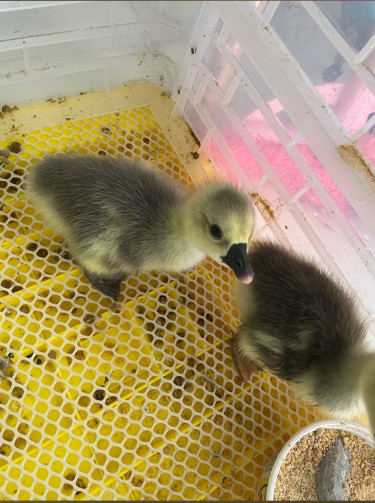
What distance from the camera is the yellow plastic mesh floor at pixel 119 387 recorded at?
103 cm

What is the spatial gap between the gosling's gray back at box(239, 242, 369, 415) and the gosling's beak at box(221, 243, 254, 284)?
0.13m

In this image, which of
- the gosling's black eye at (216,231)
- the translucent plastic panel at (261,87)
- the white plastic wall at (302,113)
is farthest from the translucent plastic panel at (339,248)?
the gosling's black eye at (216,231)

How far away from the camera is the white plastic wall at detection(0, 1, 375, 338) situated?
3.09 ft

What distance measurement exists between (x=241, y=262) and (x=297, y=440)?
0.40m

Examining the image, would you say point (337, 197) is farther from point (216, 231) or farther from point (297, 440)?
point (297, 440)

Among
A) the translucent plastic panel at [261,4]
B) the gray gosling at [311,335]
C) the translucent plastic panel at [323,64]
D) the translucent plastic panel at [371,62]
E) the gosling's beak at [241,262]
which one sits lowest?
the gray gosling at [311,335]

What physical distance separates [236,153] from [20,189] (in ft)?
1.92

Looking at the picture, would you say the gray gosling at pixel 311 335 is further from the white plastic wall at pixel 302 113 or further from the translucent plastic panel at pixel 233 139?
the translucent plastic panel at pixel 233 139

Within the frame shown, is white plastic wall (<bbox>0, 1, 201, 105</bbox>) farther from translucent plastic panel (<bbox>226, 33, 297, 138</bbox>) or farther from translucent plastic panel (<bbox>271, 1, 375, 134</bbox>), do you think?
translucent plastic panel (<bbox>271, 1, 375, 134</bbox>)

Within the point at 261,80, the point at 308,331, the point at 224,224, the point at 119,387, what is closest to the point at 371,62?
the point at 261,80

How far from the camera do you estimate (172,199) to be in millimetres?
1069

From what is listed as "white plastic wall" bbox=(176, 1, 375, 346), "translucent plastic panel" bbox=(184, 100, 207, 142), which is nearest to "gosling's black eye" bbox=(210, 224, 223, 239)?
"white plastic wall" bbox=(176, 1, 375, 346)

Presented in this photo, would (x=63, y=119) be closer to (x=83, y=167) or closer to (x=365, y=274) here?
(x=83, y=167)

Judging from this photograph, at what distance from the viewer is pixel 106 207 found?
103cm
